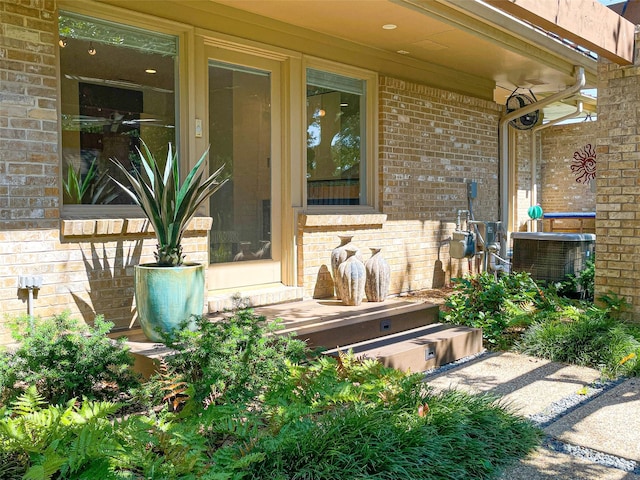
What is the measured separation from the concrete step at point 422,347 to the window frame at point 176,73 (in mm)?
2016

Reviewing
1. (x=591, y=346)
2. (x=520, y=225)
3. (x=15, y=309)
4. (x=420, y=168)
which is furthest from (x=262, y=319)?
(x=520, y=225)

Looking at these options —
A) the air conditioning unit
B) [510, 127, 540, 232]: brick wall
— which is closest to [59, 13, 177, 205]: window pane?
the air conditioning unit

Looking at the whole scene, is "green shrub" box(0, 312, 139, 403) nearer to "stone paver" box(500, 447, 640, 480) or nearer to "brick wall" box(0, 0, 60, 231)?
"brick wall" box(0, 0, 60, 231)

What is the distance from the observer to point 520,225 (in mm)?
11727

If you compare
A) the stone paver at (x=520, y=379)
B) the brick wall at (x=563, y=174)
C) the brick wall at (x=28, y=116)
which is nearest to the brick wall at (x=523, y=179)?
the brick wall at (x=563, y=174)

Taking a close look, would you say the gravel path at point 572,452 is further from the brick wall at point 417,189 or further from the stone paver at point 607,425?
the brick wall at point 417,189

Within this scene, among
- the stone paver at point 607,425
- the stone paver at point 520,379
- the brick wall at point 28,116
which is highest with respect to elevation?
the brick wall at point 28,116

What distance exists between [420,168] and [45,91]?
4312 millimetres

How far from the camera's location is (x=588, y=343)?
14.8 ft

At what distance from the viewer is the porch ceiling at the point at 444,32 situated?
513cm

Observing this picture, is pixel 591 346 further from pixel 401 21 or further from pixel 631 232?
pixel 401 21

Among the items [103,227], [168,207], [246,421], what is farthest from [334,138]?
[246,421]

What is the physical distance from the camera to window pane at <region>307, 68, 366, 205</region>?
605cm

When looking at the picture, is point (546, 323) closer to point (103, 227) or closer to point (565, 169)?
point (103, 227)
